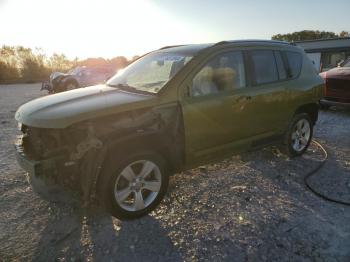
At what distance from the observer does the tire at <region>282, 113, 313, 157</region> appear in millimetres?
5556

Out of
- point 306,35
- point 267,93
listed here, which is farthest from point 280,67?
point 306,35

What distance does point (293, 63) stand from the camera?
5461 millimetres

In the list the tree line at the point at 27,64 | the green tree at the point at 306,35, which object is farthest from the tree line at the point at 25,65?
the green tree at the point at 306,35

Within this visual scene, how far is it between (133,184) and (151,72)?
5.54ft

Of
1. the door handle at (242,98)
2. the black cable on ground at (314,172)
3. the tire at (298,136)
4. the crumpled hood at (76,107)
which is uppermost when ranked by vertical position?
the crumpled hood at (76,107)

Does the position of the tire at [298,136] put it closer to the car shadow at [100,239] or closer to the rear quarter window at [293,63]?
the rear quarter window at [293,63]

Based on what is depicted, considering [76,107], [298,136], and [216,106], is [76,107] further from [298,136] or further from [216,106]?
[298,136]

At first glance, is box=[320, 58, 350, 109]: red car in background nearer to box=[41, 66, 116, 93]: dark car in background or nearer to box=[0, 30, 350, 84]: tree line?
box=[41, 66, 116, 93]: dark car in background

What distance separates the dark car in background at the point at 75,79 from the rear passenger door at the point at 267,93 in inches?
440

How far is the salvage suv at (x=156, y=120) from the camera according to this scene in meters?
3.45

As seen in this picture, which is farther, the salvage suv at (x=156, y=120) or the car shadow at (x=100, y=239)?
the salvage suv at (x=156, y=120)

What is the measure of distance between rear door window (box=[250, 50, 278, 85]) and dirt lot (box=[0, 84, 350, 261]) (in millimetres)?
1438

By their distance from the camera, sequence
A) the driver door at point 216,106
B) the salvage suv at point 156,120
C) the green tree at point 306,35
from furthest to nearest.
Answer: the green tree at point 306,35, the driver door at point 216,106, the salvage suv at point 156,120

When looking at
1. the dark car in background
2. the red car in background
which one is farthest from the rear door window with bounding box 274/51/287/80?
the dark car in background
